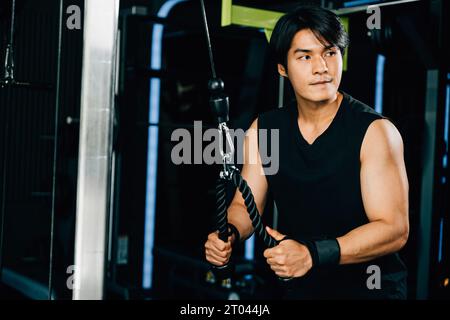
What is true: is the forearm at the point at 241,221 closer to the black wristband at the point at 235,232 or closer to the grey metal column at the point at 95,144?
the black wristband at the point at 235,232

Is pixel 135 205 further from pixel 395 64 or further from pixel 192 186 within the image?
pixel 395 64

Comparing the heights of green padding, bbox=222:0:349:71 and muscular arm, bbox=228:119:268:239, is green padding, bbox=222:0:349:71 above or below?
above

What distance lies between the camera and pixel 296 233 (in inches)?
79.0

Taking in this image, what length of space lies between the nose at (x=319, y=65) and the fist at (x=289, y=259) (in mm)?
557

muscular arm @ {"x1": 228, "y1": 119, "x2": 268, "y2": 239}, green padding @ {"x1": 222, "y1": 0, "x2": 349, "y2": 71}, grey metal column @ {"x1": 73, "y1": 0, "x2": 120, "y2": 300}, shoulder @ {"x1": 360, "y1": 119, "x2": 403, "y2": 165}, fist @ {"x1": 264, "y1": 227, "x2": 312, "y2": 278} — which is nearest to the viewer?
grey metal column @ {"x1": 73, "y1": 0, "x2": 120, "y2": 300}

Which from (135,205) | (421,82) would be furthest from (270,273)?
(421,82)

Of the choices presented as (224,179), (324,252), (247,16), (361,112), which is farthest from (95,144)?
(247,16)

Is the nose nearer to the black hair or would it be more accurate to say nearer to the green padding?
the black hair

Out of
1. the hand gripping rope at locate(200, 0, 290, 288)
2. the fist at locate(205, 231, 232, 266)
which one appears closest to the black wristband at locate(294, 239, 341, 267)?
the hand gripping rope at locate(200, 0, 290, 288)

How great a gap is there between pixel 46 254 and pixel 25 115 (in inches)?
42.7

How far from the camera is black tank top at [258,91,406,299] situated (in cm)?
189

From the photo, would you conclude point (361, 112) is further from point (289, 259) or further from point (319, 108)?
point (289, 259)

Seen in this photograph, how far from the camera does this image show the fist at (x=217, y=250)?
5.62ft

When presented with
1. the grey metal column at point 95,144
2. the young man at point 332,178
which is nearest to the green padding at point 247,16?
the young man at point 332,178
